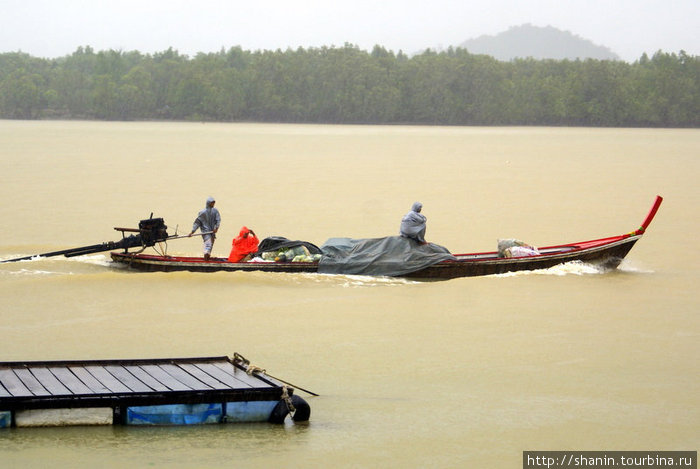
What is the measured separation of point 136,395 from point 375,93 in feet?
344

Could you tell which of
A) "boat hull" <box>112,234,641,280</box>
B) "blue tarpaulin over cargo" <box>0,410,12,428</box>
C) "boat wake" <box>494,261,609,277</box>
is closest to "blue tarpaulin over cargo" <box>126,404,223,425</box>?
"blue tarpaulin over cargo" <box>0,410,12,428</box>

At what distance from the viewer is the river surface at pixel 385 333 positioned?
7.30 m

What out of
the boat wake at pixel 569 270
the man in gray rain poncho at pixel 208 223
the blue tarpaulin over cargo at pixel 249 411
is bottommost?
the blue tarpaulin over cargo at pixel 249 411

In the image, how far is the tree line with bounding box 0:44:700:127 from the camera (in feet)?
357

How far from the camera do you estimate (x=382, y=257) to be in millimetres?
13922

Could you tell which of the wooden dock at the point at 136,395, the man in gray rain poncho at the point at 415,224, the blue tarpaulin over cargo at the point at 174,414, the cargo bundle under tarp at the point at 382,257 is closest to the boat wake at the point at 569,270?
the cargo bundle under tarp at the point at 382,257

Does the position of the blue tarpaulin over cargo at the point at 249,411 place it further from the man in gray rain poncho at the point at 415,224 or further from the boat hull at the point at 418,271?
the man in gray rain poncho at the point at 415,224

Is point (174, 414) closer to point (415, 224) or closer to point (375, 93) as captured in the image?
point (415, 224)

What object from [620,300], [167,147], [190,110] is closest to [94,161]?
[167,147]

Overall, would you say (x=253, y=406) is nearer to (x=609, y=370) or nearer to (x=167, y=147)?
(x=609, y=370)

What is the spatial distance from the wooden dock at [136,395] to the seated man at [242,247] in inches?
231

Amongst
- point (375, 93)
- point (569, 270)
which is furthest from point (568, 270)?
point (375, 93)

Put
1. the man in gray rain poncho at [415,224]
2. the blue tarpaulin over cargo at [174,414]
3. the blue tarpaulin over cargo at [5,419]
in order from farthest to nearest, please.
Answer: the man in gray rain poncho at [415,224] → the blue tarpaulin over cargo at [174,414] → the blue tarpaulin over cargo at [5,419]

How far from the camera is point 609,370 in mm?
9570
